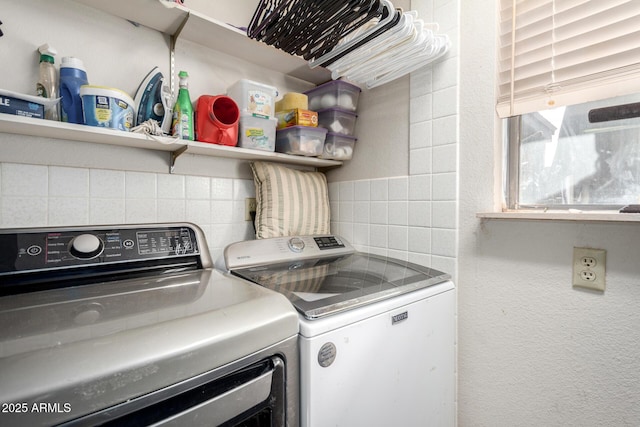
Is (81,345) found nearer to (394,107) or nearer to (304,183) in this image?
(304,183)

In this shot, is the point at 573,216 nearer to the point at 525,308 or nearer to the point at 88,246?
the point at 525,308

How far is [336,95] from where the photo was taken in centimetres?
145

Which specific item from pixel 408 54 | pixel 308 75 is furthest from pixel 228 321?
pixel 308 75

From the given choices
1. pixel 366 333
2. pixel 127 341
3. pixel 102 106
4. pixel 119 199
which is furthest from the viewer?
pixel 119 199

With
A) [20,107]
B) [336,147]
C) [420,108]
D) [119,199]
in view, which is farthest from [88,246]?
[420,108]

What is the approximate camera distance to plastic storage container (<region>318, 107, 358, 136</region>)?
4.79ft

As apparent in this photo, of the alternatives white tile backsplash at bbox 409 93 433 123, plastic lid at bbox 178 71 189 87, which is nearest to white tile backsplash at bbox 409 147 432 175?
white tile backsplash at bbox 409 93 433 123

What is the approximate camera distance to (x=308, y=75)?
1.59 metres

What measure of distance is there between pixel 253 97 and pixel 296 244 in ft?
2.24

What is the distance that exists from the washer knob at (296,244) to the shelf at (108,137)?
0.40 m

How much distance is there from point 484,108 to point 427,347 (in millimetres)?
911

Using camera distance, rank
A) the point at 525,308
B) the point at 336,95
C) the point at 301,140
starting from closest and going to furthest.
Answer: the point at 525,308 → the point at 301,140 → the point at 336,95

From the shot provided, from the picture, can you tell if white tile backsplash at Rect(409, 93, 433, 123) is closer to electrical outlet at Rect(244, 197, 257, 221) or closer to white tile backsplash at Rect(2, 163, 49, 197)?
electrical outlet at Rect(244, 197, 257, 221)

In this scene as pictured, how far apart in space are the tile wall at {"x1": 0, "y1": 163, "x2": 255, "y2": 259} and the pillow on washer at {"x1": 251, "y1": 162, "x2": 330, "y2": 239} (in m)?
0.13
